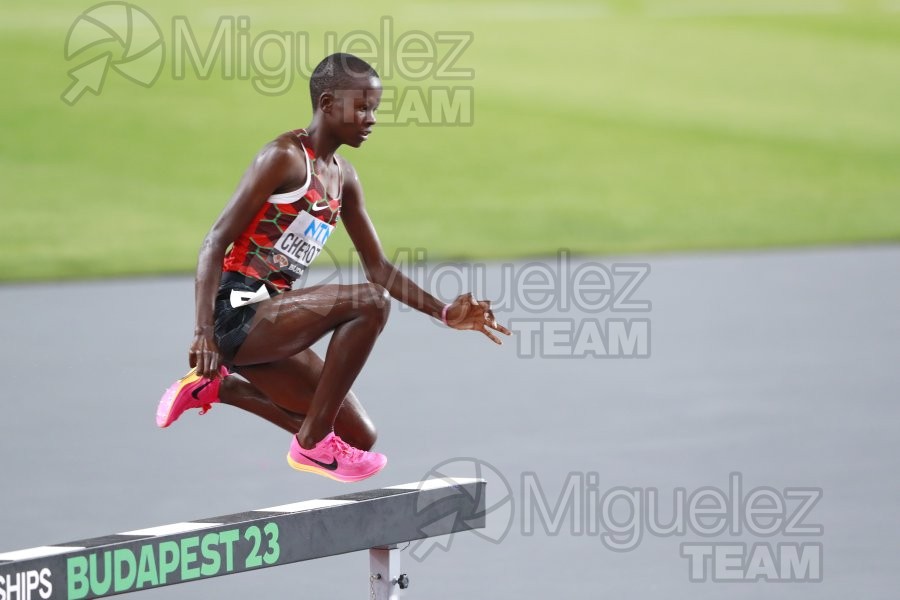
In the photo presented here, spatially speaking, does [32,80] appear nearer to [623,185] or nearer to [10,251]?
[10,251]

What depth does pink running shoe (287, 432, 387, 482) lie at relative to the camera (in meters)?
4.84

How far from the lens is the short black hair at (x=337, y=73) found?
4625mm

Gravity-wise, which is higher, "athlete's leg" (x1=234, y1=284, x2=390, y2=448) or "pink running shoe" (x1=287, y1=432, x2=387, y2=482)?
"athlete's leg" (x1=234, y1=284, x2=390, y2=448)

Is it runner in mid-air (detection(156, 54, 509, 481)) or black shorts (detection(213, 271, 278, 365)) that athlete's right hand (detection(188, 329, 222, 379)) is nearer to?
runner in mid-air (detection(156, 54, 509, 481))

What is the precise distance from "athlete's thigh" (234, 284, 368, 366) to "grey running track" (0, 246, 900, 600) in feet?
4.41

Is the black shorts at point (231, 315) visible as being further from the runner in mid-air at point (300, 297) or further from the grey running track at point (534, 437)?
the grey running track at point (534, 437)

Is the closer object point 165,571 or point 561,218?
point 165,571

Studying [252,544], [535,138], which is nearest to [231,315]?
[252,544]

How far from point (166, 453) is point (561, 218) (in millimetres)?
8362

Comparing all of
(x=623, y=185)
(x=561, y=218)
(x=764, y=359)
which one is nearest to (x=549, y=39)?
(x=623, y=185)

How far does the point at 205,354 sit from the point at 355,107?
0.92 meters

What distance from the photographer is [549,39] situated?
782 inches

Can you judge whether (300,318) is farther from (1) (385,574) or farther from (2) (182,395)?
(1) (385,574)

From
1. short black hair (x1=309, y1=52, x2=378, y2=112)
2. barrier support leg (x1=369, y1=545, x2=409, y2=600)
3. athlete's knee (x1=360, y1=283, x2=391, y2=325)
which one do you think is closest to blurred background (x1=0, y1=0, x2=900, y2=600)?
barrier support leg (x1=369, y1=545, x2=409, y2=600)
